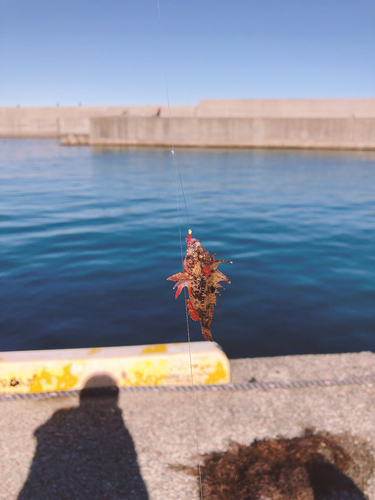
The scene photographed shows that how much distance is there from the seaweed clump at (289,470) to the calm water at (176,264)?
3199 millimetres

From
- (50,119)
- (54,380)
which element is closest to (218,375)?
(54,380)

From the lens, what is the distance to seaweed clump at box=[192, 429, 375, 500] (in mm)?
3373

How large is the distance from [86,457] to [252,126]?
46.3 m

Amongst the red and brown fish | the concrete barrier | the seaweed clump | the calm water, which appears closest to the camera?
the seaweed clump

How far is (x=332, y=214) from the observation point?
1644 centimetres

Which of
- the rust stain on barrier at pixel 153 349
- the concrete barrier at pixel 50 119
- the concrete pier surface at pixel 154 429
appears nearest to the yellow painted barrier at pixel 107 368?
the rust stain on barrier at pixel 153 349

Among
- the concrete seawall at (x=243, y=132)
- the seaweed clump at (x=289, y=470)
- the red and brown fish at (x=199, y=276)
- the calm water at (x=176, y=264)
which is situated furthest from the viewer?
the concrete seawall at (x=243, y=132)

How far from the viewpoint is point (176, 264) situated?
10.7 metres

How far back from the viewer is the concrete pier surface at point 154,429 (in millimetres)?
3473

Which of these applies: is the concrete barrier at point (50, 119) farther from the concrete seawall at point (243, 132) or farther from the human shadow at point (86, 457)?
the human shadow at point (86, 457)

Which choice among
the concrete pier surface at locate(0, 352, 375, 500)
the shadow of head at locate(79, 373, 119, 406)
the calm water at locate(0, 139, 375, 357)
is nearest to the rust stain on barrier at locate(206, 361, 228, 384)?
the concrete pier surface at locate(0, 352, 375, 500)

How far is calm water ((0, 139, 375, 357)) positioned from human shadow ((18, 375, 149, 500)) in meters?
3.07

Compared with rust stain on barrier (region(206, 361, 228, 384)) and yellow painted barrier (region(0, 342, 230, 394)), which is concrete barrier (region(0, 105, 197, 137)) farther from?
rust stain on barrier (region(206, 361, 228, 384))

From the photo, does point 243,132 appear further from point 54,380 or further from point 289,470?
point 289,470
